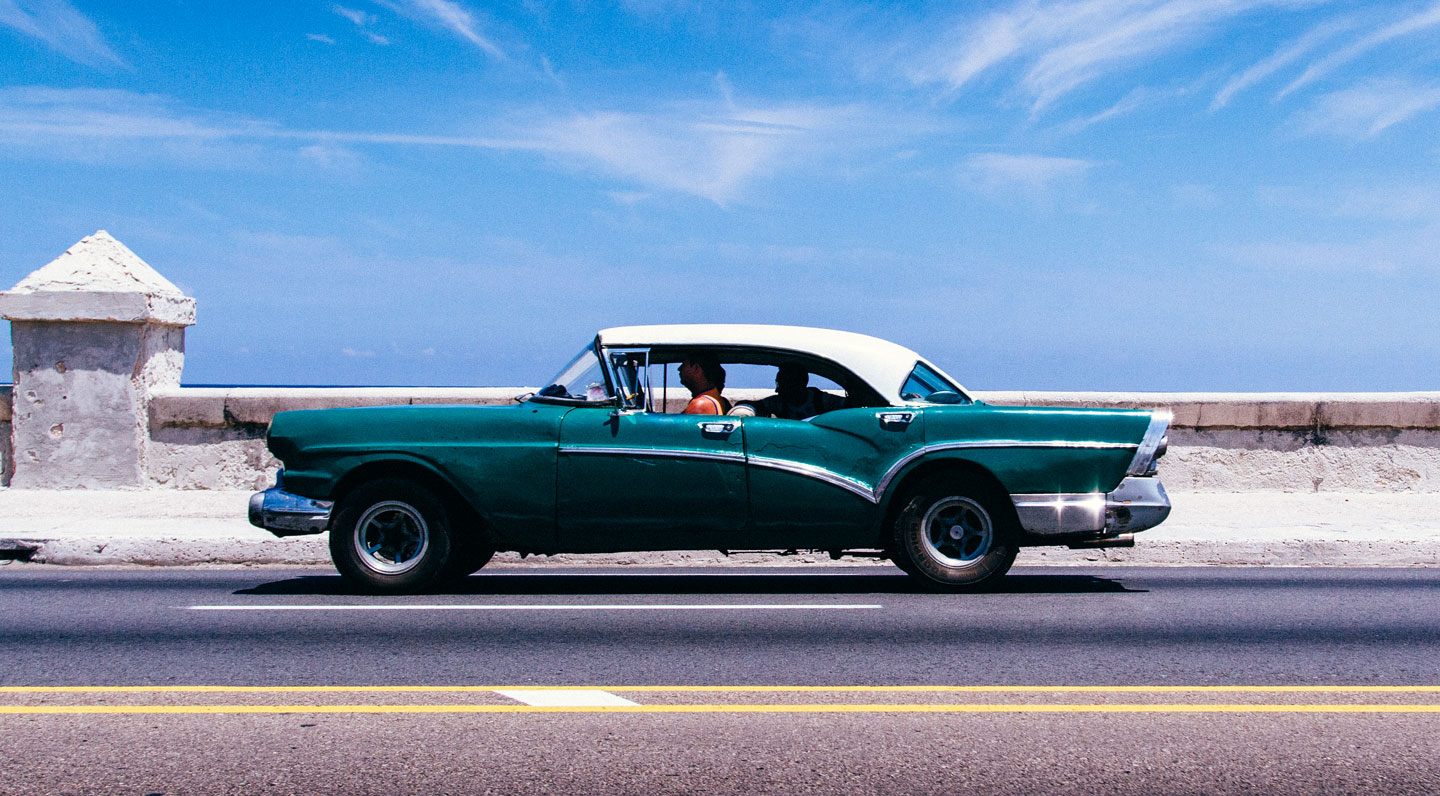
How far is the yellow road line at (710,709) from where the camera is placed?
4.60 metres

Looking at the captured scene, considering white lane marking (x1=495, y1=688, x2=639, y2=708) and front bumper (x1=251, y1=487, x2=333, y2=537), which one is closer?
white lane marking (x1=495, y1=688, x2=639, y2=708)

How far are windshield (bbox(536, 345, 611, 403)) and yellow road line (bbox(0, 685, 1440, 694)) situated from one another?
2719mm

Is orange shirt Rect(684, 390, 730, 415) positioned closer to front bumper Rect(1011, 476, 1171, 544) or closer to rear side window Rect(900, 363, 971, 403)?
rear side window Rect(900, 363, 971, 403)

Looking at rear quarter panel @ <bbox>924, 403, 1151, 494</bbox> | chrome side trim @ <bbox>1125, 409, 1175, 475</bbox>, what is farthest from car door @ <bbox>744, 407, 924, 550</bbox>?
chrome side trim @ <bbox>1125, 409, 1175, 475</bbox>

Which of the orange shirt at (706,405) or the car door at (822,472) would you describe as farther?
the orange shirt at (706,405)

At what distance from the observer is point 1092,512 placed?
24.5 ft

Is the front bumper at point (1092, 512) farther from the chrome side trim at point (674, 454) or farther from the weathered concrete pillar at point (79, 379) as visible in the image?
the weathered concrete pillar at point (79, 379)

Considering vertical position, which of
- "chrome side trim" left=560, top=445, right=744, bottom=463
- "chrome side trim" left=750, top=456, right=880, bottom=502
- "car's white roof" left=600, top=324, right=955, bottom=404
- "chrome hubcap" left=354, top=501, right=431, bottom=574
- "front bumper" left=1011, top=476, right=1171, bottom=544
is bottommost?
"chrome hubcap" left=354, top=501, right=431, bottom=574

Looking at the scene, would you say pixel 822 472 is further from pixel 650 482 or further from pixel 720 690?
pixel 720 690

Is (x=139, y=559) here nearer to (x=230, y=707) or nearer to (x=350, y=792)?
(x=230, y=707)

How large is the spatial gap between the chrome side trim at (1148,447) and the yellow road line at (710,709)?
295cm

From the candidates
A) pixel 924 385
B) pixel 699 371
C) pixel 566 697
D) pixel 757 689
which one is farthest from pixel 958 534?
pixel 566 697

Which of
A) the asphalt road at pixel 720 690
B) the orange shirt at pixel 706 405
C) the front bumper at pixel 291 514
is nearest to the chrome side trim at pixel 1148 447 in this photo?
the asphalt road at pixel 720 690

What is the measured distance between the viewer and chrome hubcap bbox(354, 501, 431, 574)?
745cm
